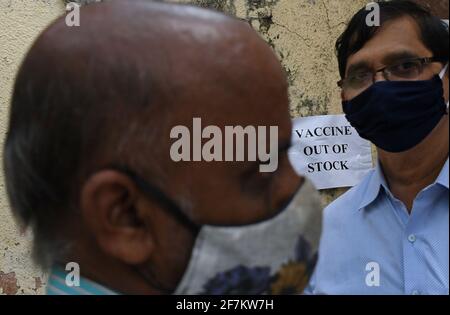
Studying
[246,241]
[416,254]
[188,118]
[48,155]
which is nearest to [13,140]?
[48,155]

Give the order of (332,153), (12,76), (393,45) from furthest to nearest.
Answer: (12,76) → (332,153) → (393,45)

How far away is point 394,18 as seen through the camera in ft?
6.02

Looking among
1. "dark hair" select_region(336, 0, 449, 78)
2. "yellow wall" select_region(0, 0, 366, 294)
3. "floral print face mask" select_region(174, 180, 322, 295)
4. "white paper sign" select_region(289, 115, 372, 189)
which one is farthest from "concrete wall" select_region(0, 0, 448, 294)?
"floral print face mask" select_region(174, 180, 322, 295)

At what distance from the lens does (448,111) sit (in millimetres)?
1674

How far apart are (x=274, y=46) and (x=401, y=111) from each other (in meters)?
1.43

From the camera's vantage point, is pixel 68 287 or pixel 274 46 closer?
pixel 68 287

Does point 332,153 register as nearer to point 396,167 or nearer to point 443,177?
point 396,167

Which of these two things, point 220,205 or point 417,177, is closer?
point 220,205

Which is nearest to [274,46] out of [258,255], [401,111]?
[401,111]

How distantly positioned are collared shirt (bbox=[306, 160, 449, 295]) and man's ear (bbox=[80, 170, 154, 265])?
79cm

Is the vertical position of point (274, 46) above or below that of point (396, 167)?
above

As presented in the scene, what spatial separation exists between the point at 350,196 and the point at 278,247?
2.77ft

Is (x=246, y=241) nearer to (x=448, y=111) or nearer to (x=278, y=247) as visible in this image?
(x=278, y=247)

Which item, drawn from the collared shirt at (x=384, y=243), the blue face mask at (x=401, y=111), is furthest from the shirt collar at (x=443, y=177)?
the blue face mask at (x=401, y=111)
